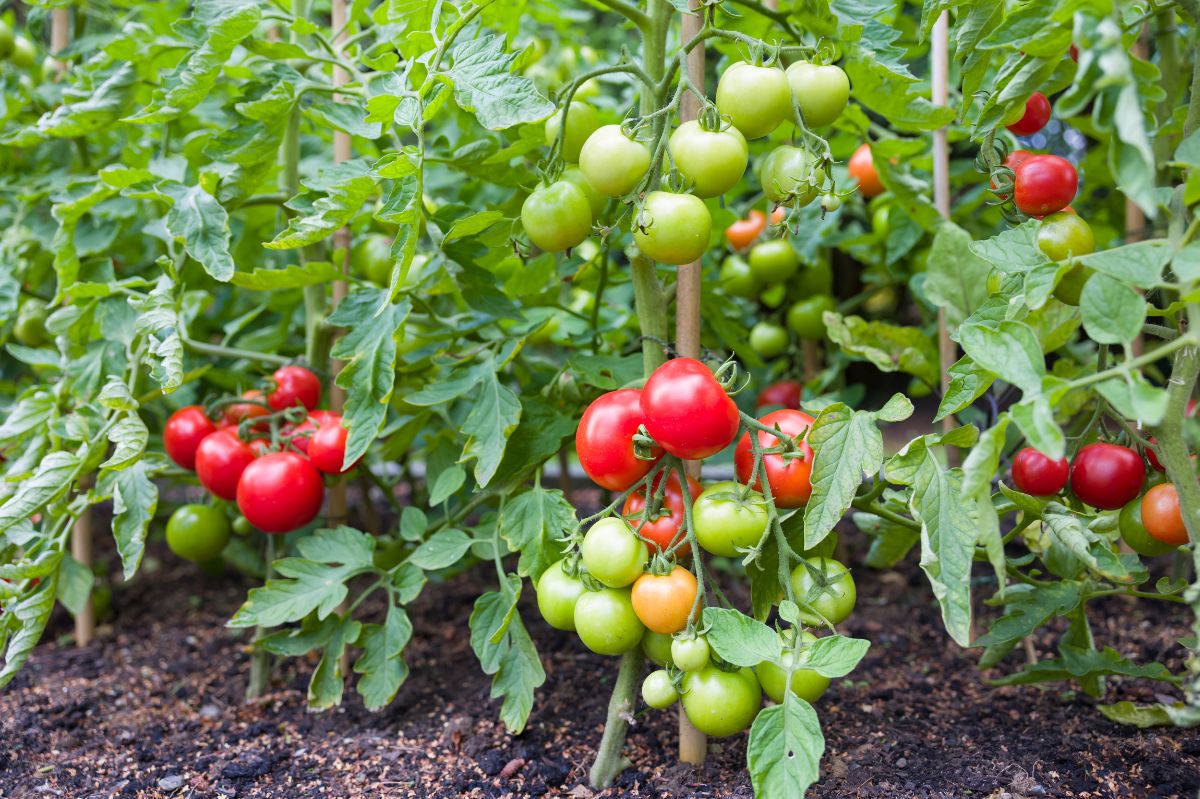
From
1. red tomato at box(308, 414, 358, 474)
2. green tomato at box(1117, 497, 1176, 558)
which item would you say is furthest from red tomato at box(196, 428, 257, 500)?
green tomato at box(1117, 497, 1176, 558)

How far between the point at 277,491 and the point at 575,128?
23.0 inches

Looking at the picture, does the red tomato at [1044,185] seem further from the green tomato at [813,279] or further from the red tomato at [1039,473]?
the green tomato at [813,279]

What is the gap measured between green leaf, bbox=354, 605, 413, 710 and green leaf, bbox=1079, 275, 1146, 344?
798 mm

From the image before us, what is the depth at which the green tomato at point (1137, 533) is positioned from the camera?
933mm

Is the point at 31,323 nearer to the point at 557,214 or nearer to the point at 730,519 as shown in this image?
the point at 557,214

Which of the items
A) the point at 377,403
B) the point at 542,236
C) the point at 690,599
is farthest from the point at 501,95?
the point at 690,599

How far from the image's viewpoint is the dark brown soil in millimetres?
995

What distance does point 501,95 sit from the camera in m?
0.81

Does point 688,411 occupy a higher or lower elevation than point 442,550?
higher

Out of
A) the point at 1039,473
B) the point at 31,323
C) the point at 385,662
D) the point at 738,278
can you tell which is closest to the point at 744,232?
the point at 738,278

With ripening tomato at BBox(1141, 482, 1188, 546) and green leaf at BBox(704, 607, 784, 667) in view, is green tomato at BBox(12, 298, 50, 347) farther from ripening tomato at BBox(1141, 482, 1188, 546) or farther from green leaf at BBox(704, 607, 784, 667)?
ripening tomato at BBox(1141, 482, 1188, 546)

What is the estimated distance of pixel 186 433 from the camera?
1254 mm

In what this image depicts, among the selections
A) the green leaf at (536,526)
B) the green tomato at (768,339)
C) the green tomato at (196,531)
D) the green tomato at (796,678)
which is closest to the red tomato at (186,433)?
the green tomato at (196,531)

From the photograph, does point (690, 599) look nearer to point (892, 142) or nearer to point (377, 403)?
point (377, 403)
